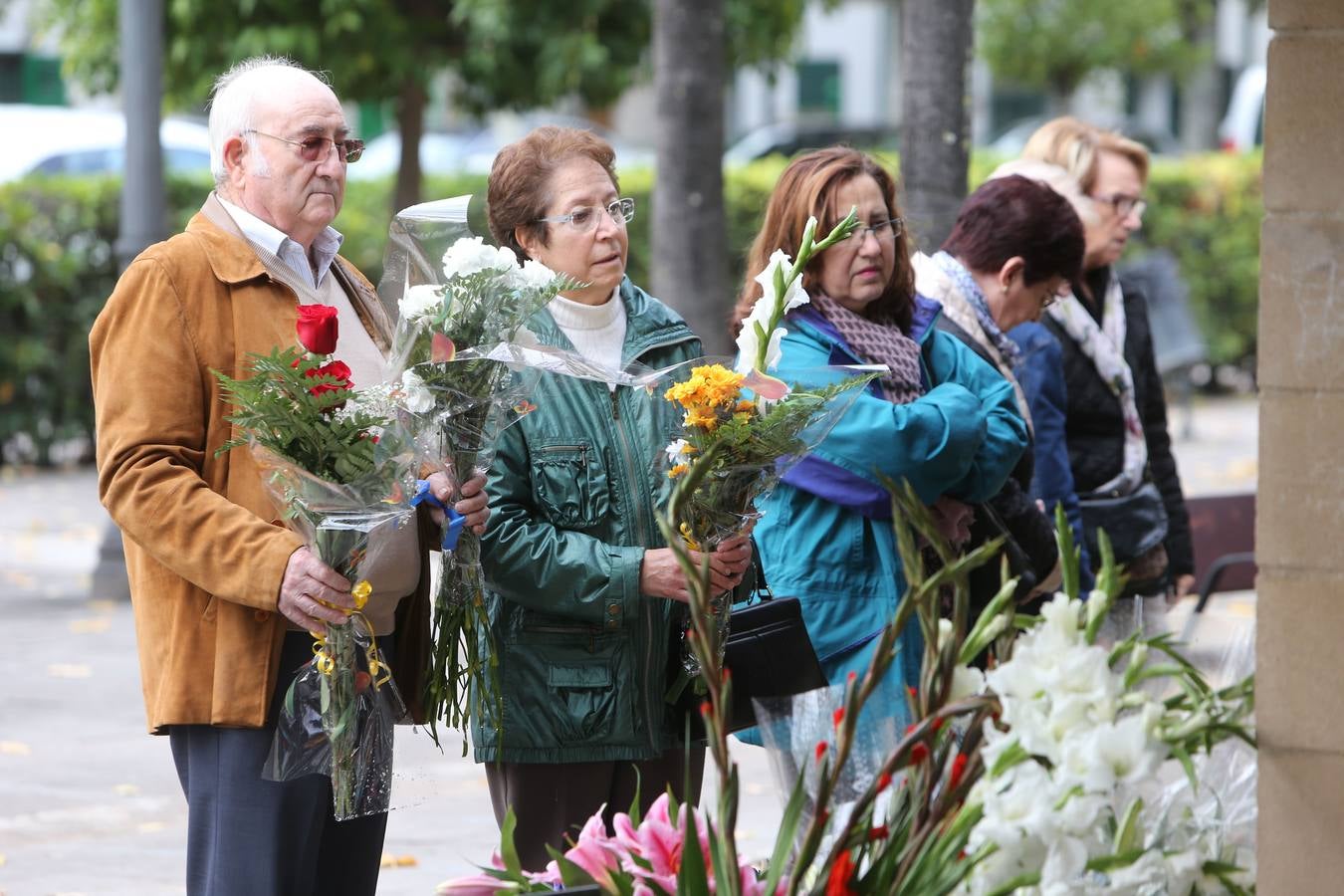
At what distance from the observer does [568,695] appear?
3.62 metres

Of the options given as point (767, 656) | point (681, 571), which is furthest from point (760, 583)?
point (681, 571)

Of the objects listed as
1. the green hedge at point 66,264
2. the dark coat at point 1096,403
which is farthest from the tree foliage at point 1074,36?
the dark coat at point 1096,403

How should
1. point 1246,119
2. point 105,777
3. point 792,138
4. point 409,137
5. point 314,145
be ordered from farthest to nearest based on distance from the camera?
1. point 1246,119
2. point 792,138
3. point 409,137
4. point 105,777
5. point 314,145

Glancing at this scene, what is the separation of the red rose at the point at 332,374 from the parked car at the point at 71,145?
57.8 feet

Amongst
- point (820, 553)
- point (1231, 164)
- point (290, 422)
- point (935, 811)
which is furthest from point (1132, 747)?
point (1231, 164)

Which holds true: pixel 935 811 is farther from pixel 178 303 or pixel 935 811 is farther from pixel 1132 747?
pixel 178 303

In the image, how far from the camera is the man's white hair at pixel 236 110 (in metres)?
3.42

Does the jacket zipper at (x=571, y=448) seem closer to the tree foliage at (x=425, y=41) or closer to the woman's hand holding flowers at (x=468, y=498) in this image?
the woman's hand holding flowers at (x=468, y=498)

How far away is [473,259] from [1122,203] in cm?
287

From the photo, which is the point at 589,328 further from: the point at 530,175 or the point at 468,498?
the point at 468,498

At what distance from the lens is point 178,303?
328 cm

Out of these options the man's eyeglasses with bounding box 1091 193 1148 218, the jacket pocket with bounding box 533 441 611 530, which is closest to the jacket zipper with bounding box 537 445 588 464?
the jacket pocket with bounding box 533 441 611 530

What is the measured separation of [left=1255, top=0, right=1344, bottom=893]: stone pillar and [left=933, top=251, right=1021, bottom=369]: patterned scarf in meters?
2.31

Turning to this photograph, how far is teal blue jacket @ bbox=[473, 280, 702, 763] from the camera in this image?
3.59 meters
